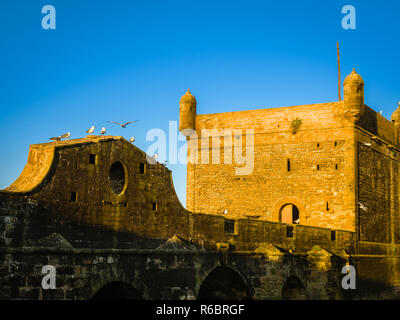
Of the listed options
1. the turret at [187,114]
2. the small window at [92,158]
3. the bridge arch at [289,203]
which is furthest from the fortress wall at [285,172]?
the small window at [92,158]

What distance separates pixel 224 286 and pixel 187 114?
474 inches

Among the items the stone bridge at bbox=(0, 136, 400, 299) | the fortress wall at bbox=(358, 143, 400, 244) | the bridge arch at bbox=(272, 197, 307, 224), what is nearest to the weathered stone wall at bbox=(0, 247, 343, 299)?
the stone bridge at bbox=(0, 136, 400, 299)


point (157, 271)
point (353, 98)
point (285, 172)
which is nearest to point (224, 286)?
point (157, 271)

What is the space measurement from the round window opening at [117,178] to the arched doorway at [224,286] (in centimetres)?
443

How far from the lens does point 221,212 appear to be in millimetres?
25484

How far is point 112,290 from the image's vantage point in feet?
39.8

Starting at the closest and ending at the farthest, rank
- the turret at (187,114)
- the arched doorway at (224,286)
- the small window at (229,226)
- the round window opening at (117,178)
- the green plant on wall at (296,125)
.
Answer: the round window opening at (117,178) < the small window at (229,226) < the arched doorway at (224,286) < the green plant on wall at (296,125) < the turret at (187,114)

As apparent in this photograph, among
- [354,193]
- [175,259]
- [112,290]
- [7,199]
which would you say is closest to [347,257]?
[354,193]

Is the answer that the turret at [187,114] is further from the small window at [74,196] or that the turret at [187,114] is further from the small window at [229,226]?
the small window at [74,196]

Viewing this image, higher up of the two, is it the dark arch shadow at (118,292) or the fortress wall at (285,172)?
the fortress wall at (285,172)

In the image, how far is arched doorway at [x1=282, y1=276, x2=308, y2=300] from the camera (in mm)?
18391

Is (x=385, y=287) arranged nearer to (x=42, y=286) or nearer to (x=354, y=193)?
(x=354, y=193)

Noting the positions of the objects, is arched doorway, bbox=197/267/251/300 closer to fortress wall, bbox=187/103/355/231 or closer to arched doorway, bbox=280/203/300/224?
fortress wall, bbox=187/103/355/231

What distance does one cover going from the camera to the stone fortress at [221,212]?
10266 millimetres
